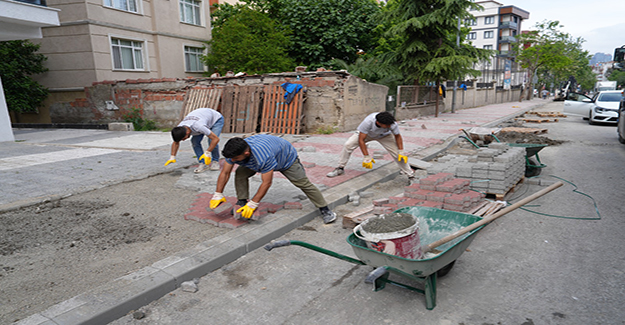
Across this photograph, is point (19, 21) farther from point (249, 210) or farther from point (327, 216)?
point (327, 216)

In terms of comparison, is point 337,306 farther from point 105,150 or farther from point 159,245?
point 105,150

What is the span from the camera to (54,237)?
4266mm

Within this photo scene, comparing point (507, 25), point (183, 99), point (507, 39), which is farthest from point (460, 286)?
point (507, 25)

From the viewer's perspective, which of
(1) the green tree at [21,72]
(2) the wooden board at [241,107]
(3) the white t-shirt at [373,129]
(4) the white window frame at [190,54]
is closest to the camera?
(3) the white t-shirt at [373,129]

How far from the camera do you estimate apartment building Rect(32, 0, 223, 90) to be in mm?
15672

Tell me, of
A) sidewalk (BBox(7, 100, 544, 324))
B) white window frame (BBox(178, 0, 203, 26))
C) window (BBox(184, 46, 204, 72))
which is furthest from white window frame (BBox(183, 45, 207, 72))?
sidewalk (BBox(7, 100, 544, 324))

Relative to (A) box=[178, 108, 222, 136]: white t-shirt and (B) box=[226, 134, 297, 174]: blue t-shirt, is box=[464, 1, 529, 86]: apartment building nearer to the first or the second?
(A) box=[178, 108, 222, 136]: white t-shirt

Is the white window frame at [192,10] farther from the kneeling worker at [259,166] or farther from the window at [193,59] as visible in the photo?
the kneeling worker at [259,166]

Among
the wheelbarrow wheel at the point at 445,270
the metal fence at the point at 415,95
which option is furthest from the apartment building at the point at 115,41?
the wheelbarrow wheel at the point at 445,270

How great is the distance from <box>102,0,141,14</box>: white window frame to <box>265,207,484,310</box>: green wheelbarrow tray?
17.7m

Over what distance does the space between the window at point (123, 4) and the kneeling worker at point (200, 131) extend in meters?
12.8

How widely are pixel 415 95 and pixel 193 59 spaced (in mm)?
12348

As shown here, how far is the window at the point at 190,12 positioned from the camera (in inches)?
776

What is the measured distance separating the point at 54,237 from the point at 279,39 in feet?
52.6
